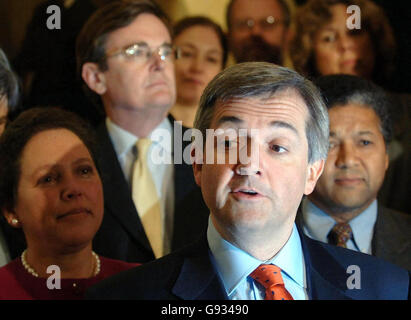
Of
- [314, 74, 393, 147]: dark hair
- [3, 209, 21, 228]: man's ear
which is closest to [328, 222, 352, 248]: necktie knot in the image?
[314, 74, 393, 147]: dark hair

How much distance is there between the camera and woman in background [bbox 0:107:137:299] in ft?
5.91

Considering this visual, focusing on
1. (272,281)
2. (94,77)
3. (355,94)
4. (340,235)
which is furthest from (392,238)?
(94,77)

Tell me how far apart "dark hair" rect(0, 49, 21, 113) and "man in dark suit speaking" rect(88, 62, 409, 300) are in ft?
2.63

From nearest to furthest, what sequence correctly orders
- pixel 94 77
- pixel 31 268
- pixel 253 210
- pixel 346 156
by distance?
1. pixel 253 210
2. pixel 31 268
3. pixel 346 156
4. pixel 94 77

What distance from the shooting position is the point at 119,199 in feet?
6.81

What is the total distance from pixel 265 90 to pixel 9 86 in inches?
37.0

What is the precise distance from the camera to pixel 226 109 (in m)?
1.50

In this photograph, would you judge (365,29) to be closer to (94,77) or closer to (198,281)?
(94,77)

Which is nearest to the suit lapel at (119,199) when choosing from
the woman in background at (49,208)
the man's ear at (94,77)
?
the woman in background at (49,208)

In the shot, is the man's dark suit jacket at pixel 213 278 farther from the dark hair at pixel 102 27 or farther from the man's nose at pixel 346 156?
the dark hair at pixel 102 27

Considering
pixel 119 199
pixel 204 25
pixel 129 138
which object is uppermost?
pixel 204 25

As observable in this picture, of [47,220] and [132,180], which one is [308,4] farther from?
[47,220]

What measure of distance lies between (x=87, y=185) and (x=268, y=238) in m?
0.59

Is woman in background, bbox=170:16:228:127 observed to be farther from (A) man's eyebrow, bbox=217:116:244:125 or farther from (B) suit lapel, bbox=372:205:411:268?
(A) man's eyebrow, bbox=217:116:244:125
